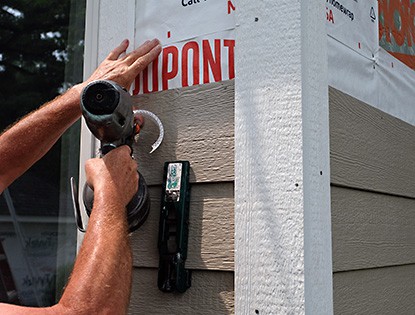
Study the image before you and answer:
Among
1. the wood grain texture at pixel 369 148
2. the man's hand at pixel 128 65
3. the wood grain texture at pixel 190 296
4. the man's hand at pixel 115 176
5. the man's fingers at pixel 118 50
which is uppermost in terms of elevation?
the man's fingers at pixel 118 50

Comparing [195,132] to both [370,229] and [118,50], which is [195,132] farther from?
[370,229]

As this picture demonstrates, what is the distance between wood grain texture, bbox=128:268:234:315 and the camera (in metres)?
1.35

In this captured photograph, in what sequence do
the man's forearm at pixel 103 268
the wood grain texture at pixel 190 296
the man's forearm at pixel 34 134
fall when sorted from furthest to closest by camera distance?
the man's forearm at pixel 34 134
the wood grain texture at pixel 190 296
the man's forearm at pixel 103 268

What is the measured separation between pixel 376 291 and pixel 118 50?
1085mm

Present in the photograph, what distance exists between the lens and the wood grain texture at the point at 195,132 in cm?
141

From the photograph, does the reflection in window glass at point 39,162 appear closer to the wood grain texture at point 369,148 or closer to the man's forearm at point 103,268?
the man's forearm at point 103,268

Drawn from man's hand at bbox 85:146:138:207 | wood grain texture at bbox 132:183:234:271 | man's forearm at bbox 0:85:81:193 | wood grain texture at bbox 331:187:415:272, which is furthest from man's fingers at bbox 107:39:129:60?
wood grain texture at bbox 331:187:415:272

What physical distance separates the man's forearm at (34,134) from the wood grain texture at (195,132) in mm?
228

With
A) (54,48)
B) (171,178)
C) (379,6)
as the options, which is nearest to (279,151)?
(171,178)

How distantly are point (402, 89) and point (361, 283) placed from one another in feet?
2.80

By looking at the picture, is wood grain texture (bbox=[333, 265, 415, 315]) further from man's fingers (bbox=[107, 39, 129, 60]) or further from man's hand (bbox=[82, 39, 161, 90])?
man's fingers (bbox=[107, 39, 129, 60])

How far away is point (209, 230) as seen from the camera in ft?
4.58

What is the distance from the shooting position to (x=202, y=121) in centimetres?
146

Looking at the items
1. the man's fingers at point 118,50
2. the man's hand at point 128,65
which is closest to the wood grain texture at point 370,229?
the man's hand at point 128,65
